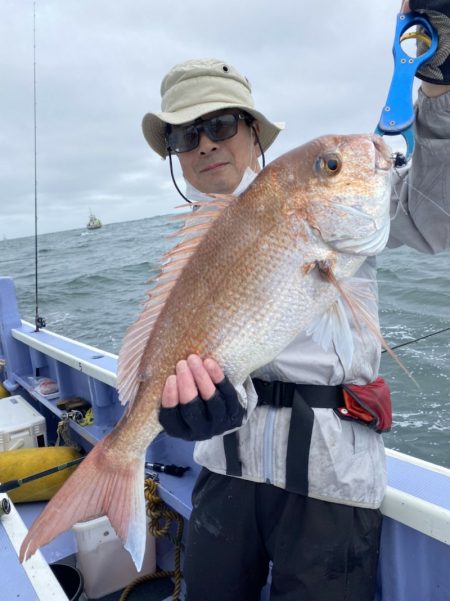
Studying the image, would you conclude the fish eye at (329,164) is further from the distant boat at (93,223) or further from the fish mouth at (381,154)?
the distant boat at (93,223)

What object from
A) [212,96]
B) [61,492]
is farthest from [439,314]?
[61,492]

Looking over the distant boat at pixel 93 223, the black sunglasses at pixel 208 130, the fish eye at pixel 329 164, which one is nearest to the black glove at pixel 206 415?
the fish eye at pixel 329 164

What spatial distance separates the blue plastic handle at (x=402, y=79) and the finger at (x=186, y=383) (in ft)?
3.36

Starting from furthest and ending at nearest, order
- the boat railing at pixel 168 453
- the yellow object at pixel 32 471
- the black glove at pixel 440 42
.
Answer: the yellow object at pixel 32 471
the boat railing at pixel 168 453
the black glove at pixel 440 42

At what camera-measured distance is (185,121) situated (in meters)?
2.07

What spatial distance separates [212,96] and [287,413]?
56.8 inches

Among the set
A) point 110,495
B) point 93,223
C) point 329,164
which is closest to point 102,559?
point 110,495

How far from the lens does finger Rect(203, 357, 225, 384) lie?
1.58 m

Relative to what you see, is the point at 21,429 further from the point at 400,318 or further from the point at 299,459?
the point at 400,318

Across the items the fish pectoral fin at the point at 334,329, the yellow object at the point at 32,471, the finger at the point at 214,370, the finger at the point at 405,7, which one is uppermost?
the finger at the point at 405,7

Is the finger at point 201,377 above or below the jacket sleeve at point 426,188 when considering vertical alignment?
below

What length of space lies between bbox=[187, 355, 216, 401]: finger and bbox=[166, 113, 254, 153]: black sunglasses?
1102 mm

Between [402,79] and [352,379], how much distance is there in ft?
3.45

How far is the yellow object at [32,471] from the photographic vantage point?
12.0 ft
